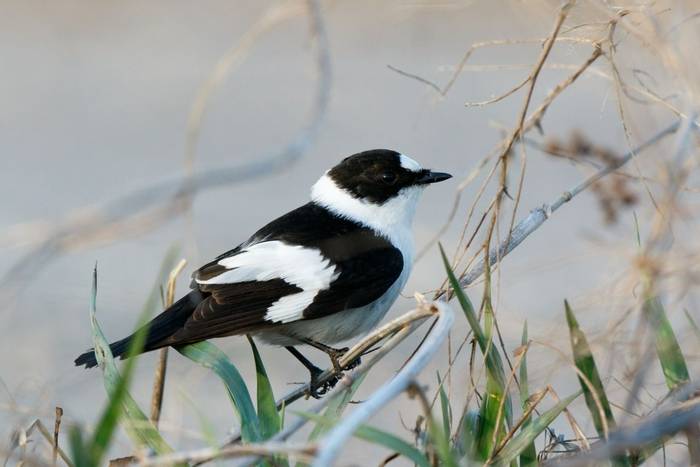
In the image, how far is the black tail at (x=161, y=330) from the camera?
3512 millimetres

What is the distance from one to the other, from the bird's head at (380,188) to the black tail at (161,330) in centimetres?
91

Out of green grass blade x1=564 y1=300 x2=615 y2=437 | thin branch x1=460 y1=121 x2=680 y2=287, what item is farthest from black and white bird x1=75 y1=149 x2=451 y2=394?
green grass blade x1=564 y1=300 x2=615 y2=437

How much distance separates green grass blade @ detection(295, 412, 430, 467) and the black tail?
1187 millimetres

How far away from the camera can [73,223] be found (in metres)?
2.51

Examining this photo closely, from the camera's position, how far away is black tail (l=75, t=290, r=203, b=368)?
3.51 metres

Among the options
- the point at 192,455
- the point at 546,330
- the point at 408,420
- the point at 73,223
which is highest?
the point at 73,223

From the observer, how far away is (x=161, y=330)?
12.0 feet

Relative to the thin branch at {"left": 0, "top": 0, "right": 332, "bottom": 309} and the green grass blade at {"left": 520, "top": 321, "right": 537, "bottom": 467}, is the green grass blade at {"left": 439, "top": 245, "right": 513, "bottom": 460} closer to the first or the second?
the green grass blade at {"left": 520, "top": 321, "right": 537, "bottom": 467}

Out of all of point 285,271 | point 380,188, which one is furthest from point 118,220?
point 380,188

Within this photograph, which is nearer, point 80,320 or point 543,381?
point 543,381

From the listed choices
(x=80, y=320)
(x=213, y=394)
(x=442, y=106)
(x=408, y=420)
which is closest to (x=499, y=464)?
(x=408, y=420)

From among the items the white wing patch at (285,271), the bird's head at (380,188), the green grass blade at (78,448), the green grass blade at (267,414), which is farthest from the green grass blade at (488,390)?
the bird's head at (380,188)

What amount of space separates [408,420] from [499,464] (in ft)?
9.27

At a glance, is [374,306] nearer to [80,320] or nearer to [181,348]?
[181,348]
